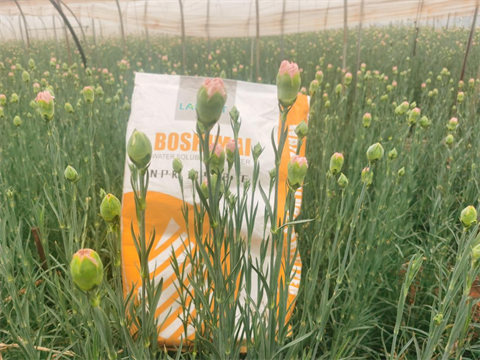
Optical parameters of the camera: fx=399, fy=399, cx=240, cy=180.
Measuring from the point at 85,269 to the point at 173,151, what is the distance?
2.23ft

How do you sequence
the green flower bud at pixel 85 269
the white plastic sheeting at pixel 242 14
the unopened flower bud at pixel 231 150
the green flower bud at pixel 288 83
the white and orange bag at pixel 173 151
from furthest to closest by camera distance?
1. the white plastic sheeting at pixel 242 14
2. the white and orange bag at pixel 173 151
3. the unopened flower bud at pixel 231 150
4. the green flower bud at pixel 288 83
5. the green flower bud at pixel 85 269

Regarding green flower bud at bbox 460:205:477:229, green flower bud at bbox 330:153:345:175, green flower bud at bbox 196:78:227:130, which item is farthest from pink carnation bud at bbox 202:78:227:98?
green flower bud at bbox 460:205:477:229

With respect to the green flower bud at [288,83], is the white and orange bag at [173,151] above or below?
below

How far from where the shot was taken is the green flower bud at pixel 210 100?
0.45m

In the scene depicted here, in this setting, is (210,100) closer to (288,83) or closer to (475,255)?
(288,83)

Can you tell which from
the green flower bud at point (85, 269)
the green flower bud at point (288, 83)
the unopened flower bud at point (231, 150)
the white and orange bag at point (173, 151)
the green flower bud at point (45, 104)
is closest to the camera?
the green flower bud at point (85, 269)

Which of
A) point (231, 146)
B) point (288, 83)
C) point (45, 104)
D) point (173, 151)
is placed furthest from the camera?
point (173, 151)

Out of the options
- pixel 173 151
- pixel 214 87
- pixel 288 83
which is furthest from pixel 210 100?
pixel 173 151

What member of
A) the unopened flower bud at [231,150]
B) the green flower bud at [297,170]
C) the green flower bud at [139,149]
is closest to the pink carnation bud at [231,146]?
the unopened flower bud at [231,150]

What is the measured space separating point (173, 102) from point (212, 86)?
0.67m

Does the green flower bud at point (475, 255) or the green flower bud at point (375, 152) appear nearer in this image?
the green flower bud at point (475, 255)

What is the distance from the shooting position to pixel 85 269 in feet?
1.32

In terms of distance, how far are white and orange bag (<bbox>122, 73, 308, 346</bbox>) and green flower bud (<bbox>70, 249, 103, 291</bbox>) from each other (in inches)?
22.6

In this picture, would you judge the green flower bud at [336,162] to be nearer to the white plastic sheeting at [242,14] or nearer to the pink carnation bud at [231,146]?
the pink carnation bud at [231,146]
